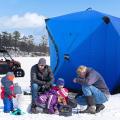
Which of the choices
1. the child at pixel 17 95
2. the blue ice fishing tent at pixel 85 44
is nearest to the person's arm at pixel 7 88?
the child at pixel 17 95

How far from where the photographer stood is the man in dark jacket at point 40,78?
8.66 metres

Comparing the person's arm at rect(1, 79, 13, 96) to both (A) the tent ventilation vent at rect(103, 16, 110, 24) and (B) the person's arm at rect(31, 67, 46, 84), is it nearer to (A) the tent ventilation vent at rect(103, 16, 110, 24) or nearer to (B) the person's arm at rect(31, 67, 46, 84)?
(B) the person's arm at rect(31, 67, 46, 84)

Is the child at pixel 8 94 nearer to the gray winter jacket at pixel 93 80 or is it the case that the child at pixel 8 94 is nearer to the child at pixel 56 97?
the child at pixel 56 97

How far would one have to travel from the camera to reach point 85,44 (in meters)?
11.3

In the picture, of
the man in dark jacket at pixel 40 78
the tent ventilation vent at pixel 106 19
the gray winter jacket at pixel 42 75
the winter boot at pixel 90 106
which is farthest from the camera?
the tent ventilation vent at pixel 106 19

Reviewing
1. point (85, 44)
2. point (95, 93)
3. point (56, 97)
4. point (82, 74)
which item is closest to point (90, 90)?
point (95, 93)

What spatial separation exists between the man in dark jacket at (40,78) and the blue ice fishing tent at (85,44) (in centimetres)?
253

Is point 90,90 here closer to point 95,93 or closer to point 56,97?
point 95,93

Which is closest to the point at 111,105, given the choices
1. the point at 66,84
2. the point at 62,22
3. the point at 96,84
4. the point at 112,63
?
the point at 96,84

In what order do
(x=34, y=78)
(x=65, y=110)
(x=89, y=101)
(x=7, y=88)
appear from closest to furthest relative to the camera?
1. (x=65, y=110)
2. (x=89, y=101)
3. (x=7, y=88)
4. (x=34, y=78)

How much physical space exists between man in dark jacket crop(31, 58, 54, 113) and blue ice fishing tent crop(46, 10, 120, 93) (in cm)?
253

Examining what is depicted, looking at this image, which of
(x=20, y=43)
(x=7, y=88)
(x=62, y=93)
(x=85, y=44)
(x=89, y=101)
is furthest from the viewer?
(x=20, y=43)

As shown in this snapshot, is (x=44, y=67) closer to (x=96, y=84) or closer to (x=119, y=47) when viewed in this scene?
(x=96, y=84)

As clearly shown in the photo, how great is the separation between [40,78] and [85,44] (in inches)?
111
